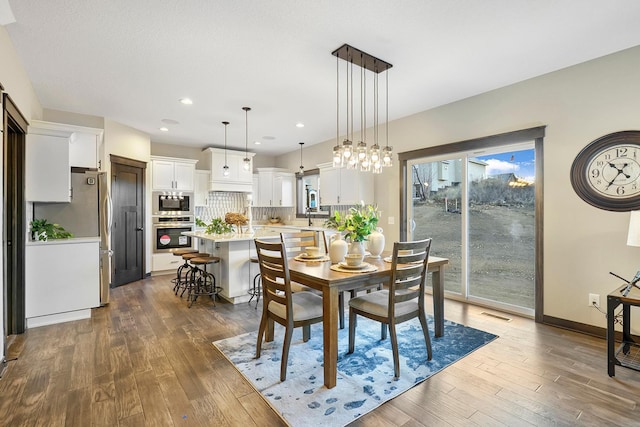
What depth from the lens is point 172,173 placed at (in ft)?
19.9

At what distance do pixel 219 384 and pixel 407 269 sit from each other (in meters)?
1.61

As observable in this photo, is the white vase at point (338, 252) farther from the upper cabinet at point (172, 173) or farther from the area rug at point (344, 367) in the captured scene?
the upper cabinet at point (172, 173)

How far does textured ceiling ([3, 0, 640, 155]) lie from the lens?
7.39 feet

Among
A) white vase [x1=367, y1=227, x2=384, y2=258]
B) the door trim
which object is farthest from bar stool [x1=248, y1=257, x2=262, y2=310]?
the door trim

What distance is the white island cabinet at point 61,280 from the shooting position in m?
3.27

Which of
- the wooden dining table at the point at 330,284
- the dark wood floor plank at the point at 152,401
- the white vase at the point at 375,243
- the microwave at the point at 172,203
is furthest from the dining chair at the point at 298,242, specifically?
the microwave at the point at 172,203

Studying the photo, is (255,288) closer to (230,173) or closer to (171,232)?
(171,232)

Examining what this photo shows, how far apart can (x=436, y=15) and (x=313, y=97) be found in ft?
6.39

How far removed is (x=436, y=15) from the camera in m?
2.32

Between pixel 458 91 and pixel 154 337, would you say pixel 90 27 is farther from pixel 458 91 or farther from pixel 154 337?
pixel 458 91

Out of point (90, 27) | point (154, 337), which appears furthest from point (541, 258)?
point (90, 27)

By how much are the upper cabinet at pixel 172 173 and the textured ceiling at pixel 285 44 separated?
1757 millimetres

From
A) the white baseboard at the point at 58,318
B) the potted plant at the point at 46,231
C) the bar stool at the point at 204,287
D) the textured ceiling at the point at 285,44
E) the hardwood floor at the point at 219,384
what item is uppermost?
the textured ceiling at the point at 285,44

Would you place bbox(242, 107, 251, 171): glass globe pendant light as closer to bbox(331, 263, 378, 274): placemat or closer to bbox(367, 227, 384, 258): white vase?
bbox(367, 227, 384, 258): white vase
